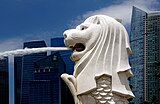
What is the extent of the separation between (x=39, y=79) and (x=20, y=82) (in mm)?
3201

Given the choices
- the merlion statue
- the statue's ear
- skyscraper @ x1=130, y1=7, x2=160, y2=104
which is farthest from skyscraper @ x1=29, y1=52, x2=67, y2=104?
the merlion statue

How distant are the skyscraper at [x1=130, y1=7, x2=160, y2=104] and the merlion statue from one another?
10091mm

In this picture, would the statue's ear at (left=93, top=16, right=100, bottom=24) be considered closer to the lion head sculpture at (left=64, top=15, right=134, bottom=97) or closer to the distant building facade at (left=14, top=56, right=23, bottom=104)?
the lion head sculpture at (left=64, top=15, right=134, bottom=97)

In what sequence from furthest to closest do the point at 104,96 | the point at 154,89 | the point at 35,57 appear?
1. the point at 35,57
2. the point at 154,89
3. the point at 104,96

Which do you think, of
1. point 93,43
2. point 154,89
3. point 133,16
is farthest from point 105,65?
point 133,16

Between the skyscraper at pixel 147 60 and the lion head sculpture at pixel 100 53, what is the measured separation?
1008 cm

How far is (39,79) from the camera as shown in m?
23.5

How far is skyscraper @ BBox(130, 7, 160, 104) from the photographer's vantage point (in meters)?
17.7

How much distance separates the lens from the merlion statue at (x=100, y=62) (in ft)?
22.7

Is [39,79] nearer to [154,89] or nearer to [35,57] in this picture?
[35,57]

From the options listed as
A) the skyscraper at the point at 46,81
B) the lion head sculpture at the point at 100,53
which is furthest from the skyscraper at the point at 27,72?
the lion head sculpture at the point at 100,53

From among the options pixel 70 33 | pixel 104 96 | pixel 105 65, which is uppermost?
pixel 70 33

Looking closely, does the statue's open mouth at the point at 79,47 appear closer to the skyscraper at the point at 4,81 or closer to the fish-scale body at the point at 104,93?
the fish-scale body at the point at 104,93

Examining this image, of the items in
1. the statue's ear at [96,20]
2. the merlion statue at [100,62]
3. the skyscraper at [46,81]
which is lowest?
the skyscraper at [46,81]
